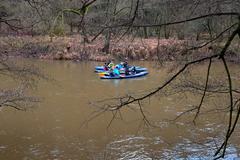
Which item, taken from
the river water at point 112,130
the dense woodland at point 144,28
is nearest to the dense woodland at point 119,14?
the dense woodland at point 144,28

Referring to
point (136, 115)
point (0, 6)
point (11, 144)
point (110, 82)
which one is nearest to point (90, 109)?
point (136, 115)

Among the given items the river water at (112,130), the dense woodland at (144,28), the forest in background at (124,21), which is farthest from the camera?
the river water at (112,130)

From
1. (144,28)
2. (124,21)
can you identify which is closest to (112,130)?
(144,28)

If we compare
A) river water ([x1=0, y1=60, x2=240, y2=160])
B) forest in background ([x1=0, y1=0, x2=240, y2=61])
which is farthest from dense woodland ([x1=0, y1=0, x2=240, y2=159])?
river water ([x1=0, y1=60, x2=240, y2=160])

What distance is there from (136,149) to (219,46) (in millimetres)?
4033

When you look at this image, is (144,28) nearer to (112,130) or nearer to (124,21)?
(124,21)

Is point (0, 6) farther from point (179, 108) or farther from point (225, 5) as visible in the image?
point (179, 108)

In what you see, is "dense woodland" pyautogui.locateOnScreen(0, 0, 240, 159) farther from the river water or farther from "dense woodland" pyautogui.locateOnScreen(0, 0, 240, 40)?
the river water

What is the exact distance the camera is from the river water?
926 centimetres

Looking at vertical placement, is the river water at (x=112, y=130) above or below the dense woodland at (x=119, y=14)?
below

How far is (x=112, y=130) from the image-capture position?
11.3 m

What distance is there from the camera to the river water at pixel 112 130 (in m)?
9.26

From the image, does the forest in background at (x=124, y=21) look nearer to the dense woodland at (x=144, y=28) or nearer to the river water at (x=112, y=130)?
the dense woodland at (x=144, y=28)

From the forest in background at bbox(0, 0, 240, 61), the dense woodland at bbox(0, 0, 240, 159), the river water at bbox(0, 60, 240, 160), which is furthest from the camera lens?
the river water at bbox(0, 60, 240, 160)
